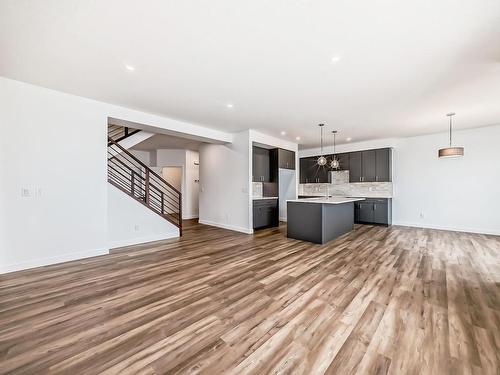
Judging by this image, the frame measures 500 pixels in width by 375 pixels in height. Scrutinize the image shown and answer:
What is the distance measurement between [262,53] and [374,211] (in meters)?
6.36

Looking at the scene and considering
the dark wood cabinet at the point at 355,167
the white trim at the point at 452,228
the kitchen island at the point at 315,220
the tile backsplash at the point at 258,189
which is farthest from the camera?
the dark wood cabinet at the point at 355,167

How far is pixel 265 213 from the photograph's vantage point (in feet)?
21.1

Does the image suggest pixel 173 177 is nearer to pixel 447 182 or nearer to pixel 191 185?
pixel 191 185

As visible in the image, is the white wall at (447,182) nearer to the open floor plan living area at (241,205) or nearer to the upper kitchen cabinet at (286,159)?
the open floor plan living area at (241,205)

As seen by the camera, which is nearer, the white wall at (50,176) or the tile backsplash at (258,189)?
the white wall at (50,176)

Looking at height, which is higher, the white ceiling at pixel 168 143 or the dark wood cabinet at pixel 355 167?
the white ceiling at pixel 168 143

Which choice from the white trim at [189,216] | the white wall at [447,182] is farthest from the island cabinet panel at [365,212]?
the white trim at [189,216]

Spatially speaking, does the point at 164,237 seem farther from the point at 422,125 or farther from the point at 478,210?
the point at 478,210

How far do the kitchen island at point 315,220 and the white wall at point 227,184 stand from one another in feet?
4.28

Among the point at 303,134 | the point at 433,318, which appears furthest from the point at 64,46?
the point at 303,134

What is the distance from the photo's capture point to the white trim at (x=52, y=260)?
10.4 feet

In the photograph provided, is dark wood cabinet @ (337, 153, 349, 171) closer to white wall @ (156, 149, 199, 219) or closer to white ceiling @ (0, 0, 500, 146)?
white ceiling @ (0, 0, 500, 146)

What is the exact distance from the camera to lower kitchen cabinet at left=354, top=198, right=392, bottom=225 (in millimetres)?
6770

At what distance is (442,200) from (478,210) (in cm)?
76
